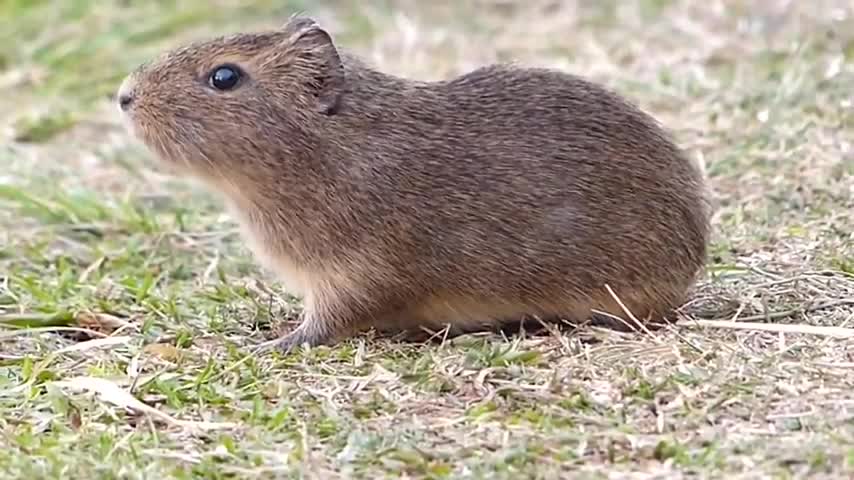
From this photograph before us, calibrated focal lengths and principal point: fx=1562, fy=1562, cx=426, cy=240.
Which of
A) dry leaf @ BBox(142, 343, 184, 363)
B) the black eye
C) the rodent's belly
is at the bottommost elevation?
dry leaf @ BBox(142, 343, 184, 363)

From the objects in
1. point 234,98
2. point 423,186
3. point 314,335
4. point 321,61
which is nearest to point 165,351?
point 314,335

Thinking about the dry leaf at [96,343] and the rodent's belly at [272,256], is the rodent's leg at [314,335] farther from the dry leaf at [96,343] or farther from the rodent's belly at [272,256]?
the dry leaf at [96,343]

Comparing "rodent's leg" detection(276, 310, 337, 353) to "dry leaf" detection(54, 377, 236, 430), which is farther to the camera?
"rodent's leg" detection(276, 310, 337, 353)

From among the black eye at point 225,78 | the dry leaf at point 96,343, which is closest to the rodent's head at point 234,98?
the black eye at point 225,78

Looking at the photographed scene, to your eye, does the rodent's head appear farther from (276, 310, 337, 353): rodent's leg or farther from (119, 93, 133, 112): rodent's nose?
(276, 310, 337, 353): rodent's leg

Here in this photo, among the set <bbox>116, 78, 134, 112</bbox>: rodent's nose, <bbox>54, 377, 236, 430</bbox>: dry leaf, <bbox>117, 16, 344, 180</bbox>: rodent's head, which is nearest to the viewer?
<bbox>54, 377, 236, 430</bbox>: dry leaf

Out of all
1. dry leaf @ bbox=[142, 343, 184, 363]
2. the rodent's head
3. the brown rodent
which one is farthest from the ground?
the rodent's head

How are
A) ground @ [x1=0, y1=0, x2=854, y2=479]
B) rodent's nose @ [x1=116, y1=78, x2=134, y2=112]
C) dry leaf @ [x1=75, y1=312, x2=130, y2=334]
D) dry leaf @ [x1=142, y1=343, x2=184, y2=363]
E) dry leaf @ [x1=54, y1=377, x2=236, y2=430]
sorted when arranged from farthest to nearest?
dry leaf @ [x1=75, y1=312, x2=130, y2=334], rodent's nose @ [x1=116, y1=78, x2=134, y2=112], dry leaf @ [x1=142, y1=343, x2=184, y2=363], dry leaf @ [x1=54, y1=377, x2=236, y2=430], ground @ [x1=0, y1=0, x2=854, y2=479]
